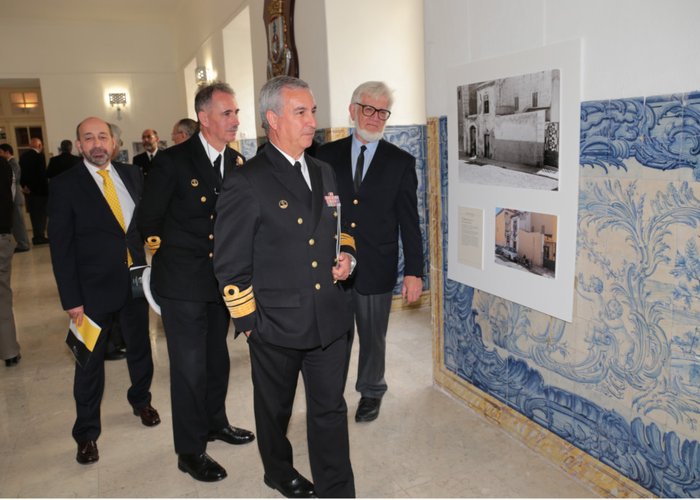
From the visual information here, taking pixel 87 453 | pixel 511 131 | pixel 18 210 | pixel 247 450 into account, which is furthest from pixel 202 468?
pixel 18 210

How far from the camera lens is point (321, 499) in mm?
2357

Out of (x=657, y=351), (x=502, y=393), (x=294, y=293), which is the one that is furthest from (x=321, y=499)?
(x=657, y=351)

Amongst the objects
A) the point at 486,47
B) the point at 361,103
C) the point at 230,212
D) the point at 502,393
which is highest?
the point at 486,47

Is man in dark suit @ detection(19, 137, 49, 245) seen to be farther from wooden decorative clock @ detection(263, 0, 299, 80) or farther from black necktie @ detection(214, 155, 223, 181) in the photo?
black necktie @ detection(214, 155, 223, 181)

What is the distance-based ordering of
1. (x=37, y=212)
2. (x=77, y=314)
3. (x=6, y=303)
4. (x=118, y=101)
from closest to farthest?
(x=77, y=314)
(x=6, y=303)
(x=37, y=212)
(x=118, y=101)

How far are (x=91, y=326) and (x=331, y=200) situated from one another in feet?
4.90

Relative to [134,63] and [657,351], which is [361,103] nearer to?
[657,351]

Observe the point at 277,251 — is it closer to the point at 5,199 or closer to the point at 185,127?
the point at 185,127

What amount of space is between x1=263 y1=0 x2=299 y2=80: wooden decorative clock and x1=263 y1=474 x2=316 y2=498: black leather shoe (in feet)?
14.2

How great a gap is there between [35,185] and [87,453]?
876cm

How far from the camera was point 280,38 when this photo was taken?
6.05m

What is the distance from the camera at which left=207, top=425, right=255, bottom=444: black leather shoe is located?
121 inches

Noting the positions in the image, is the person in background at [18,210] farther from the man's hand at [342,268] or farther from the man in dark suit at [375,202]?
the man's hand at [342,268]

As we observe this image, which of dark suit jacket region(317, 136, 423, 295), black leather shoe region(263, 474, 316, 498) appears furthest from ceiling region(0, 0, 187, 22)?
black leather shoe region(263, 474, 316, 498)
